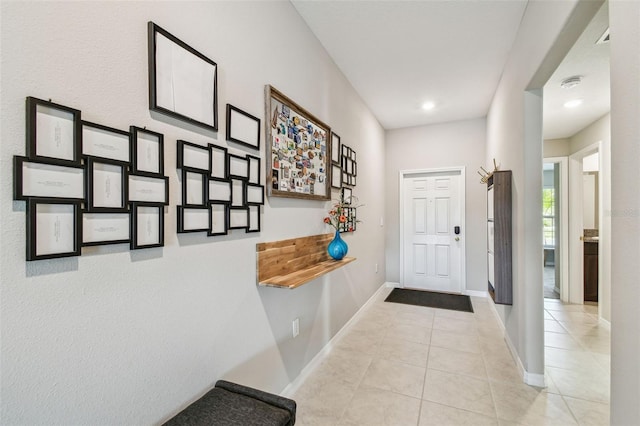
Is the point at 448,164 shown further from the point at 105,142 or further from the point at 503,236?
the point at 105,142

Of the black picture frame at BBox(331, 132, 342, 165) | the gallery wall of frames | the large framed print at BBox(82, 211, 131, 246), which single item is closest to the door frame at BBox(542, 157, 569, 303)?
the black picture frame at BBox(331, 132, 342, 165)

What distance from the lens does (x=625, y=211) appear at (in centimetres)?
93

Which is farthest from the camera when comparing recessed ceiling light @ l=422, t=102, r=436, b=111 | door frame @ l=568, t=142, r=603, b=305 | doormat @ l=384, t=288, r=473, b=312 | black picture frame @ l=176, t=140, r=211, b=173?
door frame @ l=568, t=142, r=603, b=305

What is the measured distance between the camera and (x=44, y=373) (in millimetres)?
843

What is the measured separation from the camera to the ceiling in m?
2.15

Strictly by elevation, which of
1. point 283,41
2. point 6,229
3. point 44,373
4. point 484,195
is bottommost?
point 44,373

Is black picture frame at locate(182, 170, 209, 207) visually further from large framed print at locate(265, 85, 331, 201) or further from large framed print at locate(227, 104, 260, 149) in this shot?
large framed print at locate(265, 85, 331, 201)

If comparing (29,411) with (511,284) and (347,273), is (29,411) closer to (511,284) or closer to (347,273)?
(347,273)

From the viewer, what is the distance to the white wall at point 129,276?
2.63ft

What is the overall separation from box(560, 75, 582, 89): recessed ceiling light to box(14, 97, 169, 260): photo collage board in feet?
11.7

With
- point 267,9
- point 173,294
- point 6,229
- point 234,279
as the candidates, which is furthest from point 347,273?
point 6,229

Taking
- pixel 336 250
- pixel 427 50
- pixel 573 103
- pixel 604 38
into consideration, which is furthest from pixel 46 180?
pixel 573 103

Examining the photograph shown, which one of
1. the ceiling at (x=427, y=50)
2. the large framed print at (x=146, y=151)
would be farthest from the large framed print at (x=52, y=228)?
the ceiling at (x=427, y=50)

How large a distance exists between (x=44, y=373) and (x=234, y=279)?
804 mm
